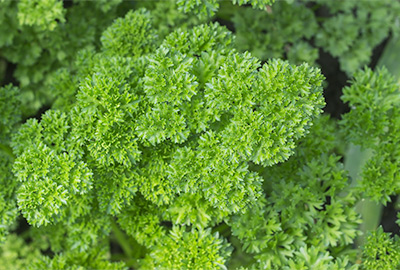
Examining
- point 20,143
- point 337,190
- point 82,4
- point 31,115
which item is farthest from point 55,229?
point 337,190

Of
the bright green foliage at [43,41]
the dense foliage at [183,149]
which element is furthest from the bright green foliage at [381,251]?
the bright green foliage at [43,41]

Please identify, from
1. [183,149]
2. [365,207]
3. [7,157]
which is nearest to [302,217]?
[183,149]

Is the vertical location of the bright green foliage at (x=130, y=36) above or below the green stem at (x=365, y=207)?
above

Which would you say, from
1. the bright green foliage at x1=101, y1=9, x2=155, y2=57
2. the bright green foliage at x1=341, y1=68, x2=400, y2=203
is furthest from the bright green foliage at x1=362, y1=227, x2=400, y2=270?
the bright green foliage at x1=101, y1=9, x2=155, y2=57

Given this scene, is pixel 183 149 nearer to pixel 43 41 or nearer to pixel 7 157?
pixel 7 157

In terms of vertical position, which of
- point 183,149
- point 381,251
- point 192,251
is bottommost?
point 192,251

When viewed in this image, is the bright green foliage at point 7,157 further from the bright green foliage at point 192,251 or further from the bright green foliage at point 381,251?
the bright green foliage at point 381,251

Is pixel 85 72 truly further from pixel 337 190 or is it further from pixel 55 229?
pixel 337 190

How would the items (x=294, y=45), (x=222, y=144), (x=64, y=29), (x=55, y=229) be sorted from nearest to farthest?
(x=222, y=144), (x=55, y=229), (x=64, y=29), (x=294, y=45)
